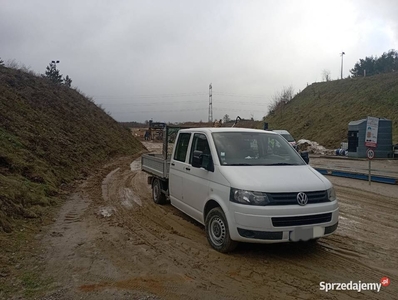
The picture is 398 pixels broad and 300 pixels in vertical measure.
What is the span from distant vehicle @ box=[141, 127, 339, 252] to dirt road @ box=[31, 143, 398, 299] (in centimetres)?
41

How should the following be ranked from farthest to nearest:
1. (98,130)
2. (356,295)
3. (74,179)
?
1. (98,130)
2. (74,179)
3. (356,295)

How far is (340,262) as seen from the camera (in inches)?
191

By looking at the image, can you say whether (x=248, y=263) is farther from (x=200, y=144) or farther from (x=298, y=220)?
(x=200, y=144)

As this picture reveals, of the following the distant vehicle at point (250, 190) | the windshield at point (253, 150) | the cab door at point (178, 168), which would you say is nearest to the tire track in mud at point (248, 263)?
the distant vehicle at point (250, 190)

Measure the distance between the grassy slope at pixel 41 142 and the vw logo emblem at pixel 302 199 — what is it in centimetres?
484

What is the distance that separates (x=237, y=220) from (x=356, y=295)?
5.59 ft

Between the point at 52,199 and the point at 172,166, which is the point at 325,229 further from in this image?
the point at 52,199

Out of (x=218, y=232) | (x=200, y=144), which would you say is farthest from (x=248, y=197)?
(x=200, y=144)

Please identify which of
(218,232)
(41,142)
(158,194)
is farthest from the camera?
(41,142)

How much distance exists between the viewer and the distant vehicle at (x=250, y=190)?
4648 mm

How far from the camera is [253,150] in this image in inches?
235

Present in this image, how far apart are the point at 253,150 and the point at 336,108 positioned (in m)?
37.9

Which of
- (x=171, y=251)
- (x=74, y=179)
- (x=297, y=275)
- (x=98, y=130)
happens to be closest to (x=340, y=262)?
(x=297, y=275)

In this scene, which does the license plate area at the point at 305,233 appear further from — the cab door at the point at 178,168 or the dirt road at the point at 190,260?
the cab door at the point at 178,168
